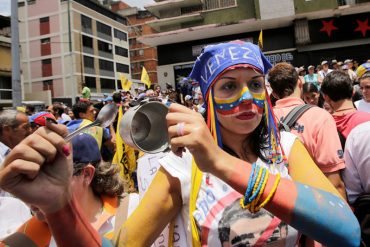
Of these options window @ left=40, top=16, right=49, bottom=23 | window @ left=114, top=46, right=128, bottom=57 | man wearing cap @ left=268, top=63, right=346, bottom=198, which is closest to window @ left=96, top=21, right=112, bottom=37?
window @ left=114, top=46, right=128, bottom=57

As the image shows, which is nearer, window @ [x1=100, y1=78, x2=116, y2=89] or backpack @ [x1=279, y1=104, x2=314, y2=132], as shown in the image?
backpack @ [x1=279, y1=104, x2=314, y2=132]

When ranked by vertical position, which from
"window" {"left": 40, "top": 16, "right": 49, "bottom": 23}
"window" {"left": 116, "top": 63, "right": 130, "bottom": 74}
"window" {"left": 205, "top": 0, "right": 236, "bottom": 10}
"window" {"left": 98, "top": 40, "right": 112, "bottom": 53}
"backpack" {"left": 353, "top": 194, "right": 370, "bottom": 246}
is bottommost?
"backpack" {"left": 353, "top": 194, "right": 370, "bottom": 246}

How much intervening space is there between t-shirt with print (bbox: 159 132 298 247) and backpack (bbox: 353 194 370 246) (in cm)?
97

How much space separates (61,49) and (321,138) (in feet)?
161

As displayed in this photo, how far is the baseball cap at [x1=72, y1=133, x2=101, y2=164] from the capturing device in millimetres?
2139

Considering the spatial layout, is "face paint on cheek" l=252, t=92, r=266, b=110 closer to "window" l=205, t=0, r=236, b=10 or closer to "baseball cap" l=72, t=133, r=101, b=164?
"baseball cap" l=72, t=133, r=101, b=164

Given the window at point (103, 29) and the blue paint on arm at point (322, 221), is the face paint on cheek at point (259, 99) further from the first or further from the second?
the window at point (103, 29)

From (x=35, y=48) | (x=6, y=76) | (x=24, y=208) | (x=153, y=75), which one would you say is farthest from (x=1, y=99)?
(x=24, y=208)

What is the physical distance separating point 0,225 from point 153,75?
2514 inches

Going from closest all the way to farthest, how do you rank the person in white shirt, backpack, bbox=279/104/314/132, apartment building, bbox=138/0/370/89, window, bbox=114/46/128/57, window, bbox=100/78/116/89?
1. the person in white shirt
2. backpack, bbox=279/104/314/132
3. apartment building, bbox=138/0/370/89
4. window, bbox=100/78/116/89
5. window, bbox=114/46/128/57

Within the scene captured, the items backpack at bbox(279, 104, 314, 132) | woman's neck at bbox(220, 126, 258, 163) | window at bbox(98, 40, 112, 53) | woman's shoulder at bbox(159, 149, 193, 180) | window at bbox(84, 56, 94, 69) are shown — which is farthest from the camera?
window at bbox(98, 40, 112, 53)

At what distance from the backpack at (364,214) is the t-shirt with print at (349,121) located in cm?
72

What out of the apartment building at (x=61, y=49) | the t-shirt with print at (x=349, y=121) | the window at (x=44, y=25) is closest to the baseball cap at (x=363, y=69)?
the t-shirt with print at (x=349, y=121)

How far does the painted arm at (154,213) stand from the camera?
1.46m
